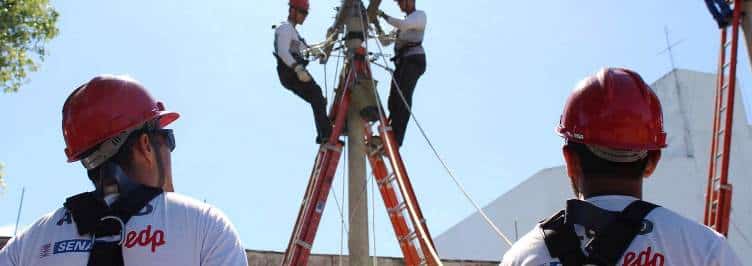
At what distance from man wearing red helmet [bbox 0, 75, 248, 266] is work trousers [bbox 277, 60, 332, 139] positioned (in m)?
6.50

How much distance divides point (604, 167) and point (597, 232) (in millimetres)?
251

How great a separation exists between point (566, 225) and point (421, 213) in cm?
685

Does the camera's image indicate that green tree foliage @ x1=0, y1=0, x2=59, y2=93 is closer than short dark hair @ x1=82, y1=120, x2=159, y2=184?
No

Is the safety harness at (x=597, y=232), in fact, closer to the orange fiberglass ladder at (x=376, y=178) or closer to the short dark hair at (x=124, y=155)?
the short dark hair at (x=124, y=155)

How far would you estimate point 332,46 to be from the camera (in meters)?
9.65

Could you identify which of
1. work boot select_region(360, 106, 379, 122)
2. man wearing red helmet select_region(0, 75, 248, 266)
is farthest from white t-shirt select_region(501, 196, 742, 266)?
work boot select_region(360, 106, 379, 122)

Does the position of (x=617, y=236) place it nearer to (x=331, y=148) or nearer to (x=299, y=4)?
(x=331, y=148)

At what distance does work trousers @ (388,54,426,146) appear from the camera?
9.20 meters

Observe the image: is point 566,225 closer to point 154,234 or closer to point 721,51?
point 154,234

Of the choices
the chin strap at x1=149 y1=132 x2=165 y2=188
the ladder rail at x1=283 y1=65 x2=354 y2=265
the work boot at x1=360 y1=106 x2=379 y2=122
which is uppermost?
the chin strap at x1=149 y1=132 x2=165 y2=188

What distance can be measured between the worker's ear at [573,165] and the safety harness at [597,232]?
185mm

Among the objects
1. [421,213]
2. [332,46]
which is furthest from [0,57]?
[421,213]

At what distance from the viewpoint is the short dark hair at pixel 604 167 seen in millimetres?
2191

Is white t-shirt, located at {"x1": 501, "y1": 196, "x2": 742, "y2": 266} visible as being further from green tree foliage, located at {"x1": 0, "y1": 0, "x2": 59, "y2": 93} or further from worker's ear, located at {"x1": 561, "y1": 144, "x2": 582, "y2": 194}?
green tree foliage, located at {"x1": 0, "y1": 0, "x2": 59, "y2": 93}
